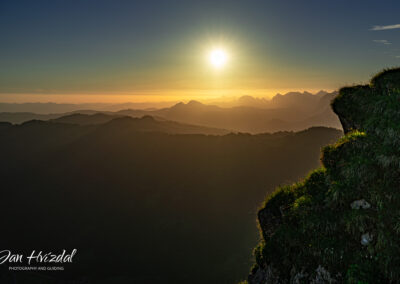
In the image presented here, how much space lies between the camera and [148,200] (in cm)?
11194

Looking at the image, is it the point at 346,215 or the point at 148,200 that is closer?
the point at 346,215

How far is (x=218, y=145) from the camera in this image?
141250 mm

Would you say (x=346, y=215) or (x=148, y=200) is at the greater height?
(x=346, y=215)

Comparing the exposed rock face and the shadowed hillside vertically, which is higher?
the exposed rock face

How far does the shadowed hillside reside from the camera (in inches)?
2992

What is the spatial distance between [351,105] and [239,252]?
77151mm

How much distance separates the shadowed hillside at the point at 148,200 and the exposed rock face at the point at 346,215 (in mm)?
65501

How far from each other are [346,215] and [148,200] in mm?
111348

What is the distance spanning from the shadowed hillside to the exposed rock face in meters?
65.5

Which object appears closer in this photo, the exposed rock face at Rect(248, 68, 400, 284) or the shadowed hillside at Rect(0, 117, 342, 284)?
the exposed rock face at Rect(248, 68, 400, 284)

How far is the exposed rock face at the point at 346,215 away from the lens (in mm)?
7469

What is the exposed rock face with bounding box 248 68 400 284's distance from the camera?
7.47 m

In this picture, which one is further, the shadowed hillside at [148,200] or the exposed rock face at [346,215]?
the shadowed hillside at [148,200]

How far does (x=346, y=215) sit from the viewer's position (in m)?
8.43
